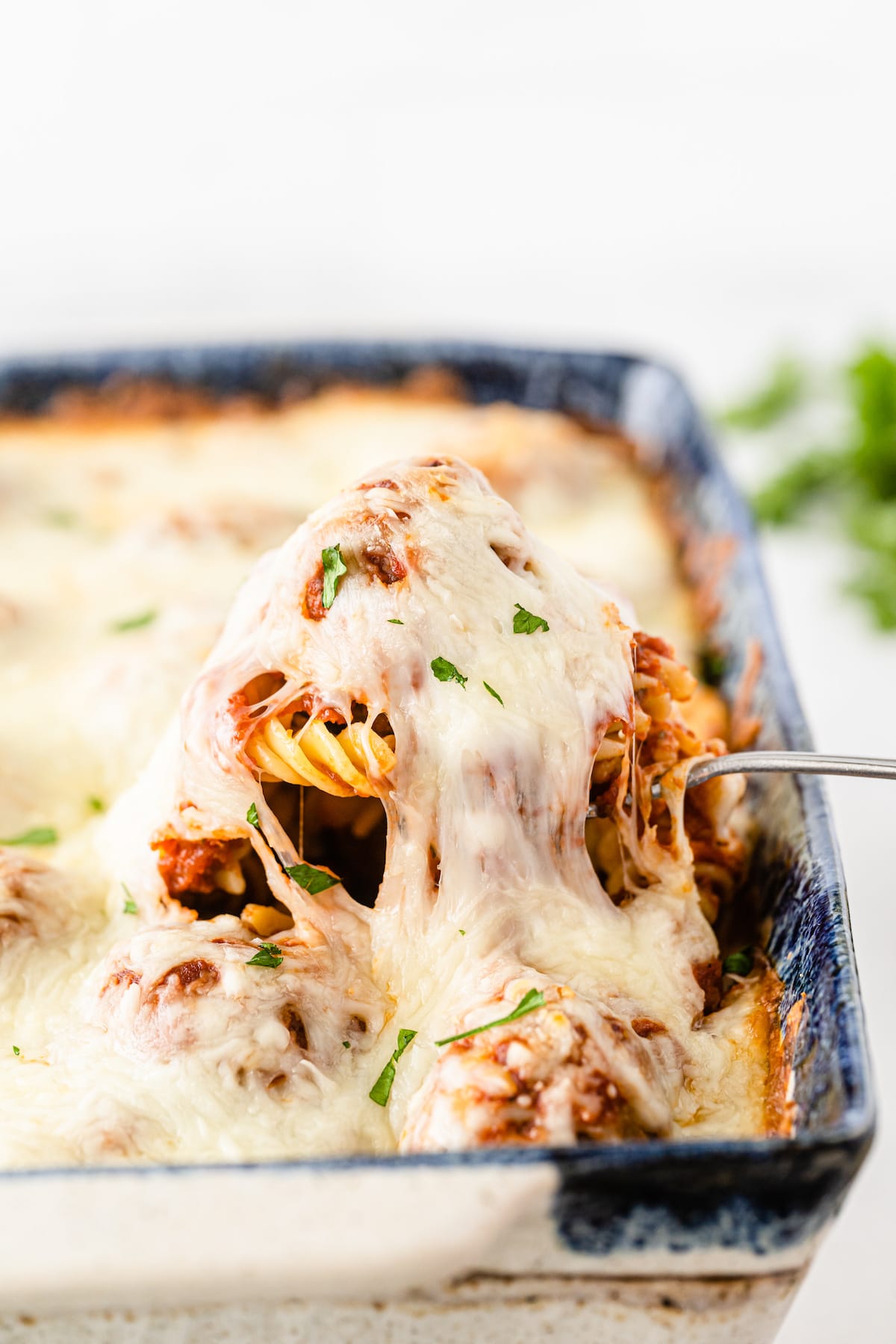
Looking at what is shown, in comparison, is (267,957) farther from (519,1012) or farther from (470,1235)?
(470,1235)

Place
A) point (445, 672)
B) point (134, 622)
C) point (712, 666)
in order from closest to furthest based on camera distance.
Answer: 1. point (445, 672)
2. point (134, 622)
3. point (712, 666)

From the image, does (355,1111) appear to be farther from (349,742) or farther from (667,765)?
(667,765)

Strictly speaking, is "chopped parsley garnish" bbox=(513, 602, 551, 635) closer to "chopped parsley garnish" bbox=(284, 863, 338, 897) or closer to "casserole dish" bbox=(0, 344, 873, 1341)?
"chopped parsley garnish" bbox=(284, 863, 338, 897)

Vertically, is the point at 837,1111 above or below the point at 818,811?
below

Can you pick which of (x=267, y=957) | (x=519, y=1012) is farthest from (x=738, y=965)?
(x=267, y=957)

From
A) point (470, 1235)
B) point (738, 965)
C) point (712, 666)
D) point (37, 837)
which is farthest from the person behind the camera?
point (712, 666)

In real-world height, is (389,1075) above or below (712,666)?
below

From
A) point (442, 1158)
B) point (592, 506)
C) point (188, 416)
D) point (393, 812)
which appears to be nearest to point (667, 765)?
point (393, 812)
